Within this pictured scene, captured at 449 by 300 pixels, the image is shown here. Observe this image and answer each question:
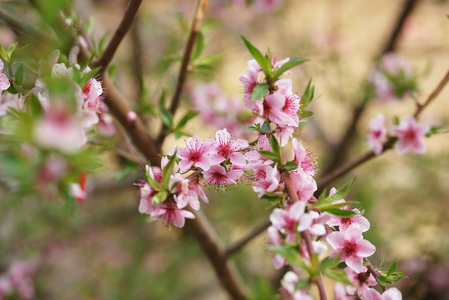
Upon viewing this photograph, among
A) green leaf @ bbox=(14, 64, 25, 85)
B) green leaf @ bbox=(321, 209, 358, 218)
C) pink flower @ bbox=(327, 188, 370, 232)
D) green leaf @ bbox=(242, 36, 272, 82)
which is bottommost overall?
pink flower @ bbox=(327, 188, 370, 232)

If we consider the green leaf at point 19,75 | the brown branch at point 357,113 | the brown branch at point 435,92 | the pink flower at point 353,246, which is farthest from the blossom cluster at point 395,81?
the green leaf at point 19,75

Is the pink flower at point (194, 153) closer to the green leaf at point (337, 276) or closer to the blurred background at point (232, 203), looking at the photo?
the green leaf at point (337, 276)

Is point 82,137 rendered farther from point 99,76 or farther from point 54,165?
point 99,76

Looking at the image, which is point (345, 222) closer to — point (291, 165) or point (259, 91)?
point (291, 165)

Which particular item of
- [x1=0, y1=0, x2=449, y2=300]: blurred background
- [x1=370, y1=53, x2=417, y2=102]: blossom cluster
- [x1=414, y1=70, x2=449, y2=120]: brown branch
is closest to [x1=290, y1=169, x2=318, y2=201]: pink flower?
[x1=414, y1=70, x2=449, y2=120]: brown branch

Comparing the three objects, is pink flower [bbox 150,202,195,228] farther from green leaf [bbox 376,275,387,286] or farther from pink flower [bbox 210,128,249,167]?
green leaf [bbox 376,275,387,286]

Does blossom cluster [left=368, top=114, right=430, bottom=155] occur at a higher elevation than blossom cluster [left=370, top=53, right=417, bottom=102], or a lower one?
lower
